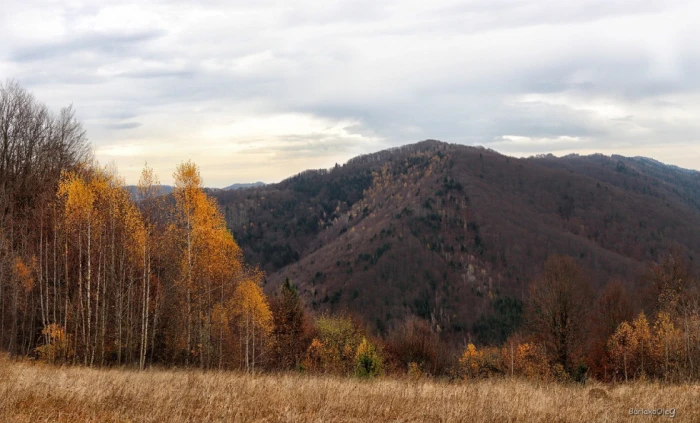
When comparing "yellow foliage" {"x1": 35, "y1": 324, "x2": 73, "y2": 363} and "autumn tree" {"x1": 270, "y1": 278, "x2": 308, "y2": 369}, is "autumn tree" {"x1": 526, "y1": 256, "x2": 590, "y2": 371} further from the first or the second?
"yellow foliage" {"x1": 35, "y1": 324, "x2": 73, "y2": 363}

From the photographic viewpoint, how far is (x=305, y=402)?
10.5 meters

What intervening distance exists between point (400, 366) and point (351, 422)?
193 feet

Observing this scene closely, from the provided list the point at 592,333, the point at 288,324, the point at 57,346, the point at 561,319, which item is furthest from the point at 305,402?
the point at 592,333

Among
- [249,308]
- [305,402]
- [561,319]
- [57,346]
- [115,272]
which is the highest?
[115,272]

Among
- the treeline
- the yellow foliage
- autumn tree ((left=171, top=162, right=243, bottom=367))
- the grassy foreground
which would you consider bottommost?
the treeline

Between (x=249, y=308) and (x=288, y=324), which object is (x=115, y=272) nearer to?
(x=249, y=308)

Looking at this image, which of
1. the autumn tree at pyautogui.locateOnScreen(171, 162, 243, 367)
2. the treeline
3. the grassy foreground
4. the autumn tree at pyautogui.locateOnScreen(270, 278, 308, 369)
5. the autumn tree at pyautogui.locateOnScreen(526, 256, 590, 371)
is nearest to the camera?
the grassy foreground

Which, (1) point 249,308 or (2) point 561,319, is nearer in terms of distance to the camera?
(1) point 249,308

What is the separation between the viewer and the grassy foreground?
923 centimetres

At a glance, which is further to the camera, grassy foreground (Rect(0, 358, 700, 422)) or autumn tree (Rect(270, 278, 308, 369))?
autumn tree (Rect(270, 278, 308, 369))

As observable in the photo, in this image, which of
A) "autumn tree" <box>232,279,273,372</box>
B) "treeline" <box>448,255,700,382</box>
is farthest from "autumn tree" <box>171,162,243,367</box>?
"treeline" <box>448,255,700,382</box>

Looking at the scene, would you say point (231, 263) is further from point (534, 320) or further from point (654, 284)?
point (654, 284)

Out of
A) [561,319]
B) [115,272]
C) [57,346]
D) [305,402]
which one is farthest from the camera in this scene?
[561,319]

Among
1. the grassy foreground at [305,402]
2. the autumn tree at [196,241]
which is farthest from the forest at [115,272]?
the grassy foreground at [305,402]
